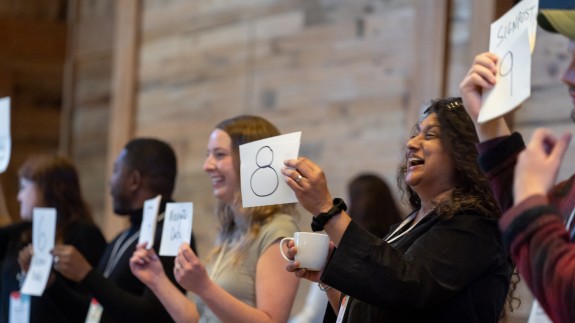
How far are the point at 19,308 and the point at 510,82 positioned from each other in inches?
92.3

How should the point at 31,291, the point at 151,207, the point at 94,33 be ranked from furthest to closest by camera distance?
the point at 94,33 → the point at 31,291 → the point at 151,207

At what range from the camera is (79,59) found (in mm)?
6336

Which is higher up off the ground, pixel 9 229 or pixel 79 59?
pixel 79 59

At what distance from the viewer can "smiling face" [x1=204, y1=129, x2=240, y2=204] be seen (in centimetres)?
281

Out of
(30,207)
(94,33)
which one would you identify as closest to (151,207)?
(30,207)

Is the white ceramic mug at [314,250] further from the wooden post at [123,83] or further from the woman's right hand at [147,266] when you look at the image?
the wooden post at [123,83]

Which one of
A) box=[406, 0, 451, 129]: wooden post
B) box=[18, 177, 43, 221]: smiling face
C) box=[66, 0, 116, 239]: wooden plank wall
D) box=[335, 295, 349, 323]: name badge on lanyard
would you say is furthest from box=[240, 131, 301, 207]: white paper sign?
box=[66, 0, 116, 239]: wooden plank wall

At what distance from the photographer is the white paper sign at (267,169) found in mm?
2139

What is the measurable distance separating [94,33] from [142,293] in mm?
3457

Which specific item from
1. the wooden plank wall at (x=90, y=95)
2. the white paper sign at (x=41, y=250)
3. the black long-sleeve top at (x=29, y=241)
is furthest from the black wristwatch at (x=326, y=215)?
the wooden plank wall at (x=90, y=95)

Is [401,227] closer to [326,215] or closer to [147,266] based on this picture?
[326,215]

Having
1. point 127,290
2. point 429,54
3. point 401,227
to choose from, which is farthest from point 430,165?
point 429,54

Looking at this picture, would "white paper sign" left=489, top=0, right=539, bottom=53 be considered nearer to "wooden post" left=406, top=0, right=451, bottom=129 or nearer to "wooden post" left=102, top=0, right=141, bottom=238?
"wooden post" left=406, top=0, right=451, bottom=129

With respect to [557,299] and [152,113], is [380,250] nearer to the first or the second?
[557,299]
